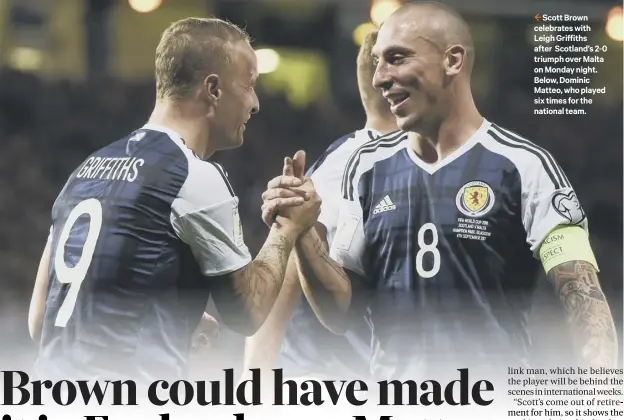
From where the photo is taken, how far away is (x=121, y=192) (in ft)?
12.5

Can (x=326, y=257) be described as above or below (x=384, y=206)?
below

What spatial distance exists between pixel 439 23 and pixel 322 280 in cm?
111

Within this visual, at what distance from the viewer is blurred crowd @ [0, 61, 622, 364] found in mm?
4070

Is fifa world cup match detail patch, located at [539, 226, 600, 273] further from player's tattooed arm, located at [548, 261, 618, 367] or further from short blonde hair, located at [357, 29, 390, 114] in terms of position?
short blonde hair, located at [357, 29, 390, 114]

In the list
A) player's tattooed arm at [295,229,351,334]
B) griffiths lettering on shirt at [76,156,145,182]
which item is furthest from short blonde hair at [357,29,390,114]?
griffiths lettering on shirt at [76,156,145,182]

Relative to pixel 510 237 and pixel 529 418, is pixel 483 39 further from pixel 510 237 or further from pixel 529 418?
pixel 529 418

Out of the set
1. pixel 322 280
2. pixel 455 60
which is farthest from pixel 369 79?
pixel 322 280

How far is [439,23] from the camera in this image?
13.2 ft

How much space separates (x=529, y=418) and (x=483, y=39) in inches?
61.5

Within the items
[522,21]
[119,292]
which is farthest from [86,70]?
[522,21]

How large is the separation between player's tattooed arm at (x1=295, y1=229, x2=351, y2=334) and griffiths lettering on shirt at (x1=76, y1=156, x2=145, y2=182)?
0.69 metres

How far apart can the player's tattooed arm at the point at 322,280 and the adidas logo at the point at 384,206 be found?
0.82 feet

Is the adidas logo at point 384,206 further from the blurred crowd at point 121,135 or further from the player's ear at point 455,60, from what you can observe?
the player's ear at point 455,60

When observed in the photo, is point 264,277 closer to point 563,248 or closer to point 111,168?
point 111,168
